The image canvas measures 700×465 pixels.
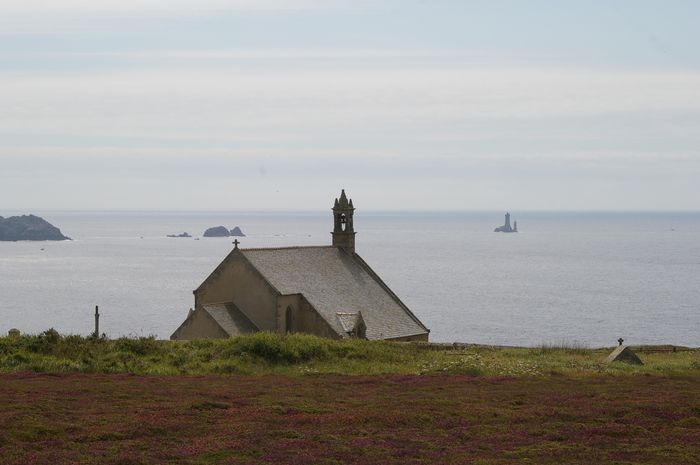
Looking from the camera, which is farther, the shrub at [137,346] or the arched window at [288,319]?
the arched window at [288,319]

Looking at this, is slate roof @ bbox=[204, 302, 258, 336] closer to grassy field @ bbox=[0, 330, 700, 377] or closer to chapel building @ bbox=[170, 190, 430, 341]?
chapel building @ bbox=[170, 190, 430, 341]

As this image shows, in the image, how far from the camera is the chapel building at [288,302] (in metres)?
52.0

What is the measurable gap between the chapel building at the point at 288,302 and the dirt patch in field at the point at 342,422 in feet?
65.9

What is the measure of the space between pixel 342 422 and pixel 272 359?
15463 mm

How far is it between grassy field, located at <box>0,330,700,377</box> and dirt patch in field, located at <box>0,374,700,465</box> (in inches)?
144

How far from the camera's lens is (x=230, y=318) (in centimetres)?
5231

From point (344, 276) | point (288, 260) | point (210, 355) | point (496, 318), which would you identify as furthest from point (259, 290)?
point (496, 318)

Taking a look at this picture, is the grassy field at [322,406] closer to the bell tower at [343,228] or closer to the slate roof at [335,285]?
the slate roof at [335,285]

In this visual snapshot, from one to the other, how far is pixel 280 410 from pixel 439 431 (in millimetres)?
4610

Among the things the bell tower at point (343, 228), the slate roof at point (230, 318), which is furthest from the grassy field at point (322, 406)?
the bell tower at point (343, 228)


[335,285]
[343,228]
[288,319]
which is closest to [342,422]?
[288,319]

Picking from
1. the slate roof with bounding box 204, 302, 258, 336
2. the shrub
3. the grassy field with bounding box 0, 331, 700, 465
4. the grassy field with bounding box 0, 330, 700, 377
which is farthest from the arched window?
the shrub

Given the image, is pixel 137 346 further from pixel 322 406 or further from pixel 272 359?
pixel 322 406

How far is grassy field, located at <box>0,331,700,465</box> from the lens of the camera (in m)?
19.9
